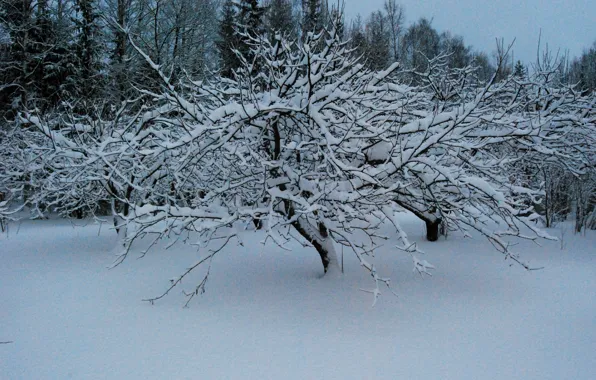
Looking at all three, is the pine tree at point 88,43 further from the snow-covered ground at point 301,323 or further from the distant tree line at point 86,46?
the snow-covered ground at point 301,323

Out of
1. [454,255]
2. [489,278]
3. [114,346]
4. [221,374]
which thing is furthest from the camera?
[454,255]

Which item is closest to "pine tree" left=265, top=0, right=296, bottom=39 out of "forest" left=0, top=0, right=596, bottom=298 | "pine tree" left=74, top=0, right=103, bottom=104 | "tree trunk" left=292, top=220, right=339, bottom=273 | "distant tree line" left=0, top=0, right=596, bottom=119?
"distant tree line" left=0, top=0, right=596, bottom=119

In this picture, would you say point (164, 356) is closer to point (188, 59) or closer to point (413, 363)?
point (413, 363)

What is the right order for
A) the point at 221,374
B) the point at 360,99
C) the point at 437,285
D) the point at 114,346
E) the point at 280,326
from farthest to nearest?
the point at 437,285 → the point at 360,99 → the point at 280,326 → the point at 114,346 → the point at 221,374

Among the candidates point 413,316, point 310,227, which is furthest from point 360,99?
point 413,316

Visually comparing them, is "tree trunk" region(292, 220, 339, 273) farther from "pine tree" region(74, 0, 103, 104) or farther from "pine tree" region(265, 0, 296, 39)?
"pine tree" region(265, 0, 296, 39)

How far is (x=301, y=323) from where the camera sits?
3.82 metres

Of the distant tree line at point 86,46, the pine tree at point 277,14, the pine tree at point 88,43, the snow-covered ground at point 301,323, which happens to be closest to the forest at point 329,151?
the snow-covered ground at point 301,323

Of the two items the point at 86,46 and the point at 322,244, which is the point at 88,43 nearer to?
the point at 86,46

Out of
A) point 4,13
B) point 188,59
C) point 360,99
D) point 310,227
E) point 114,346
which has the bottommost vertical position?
point 114,346

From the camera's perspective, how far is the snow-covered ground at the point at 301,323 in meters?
2.95

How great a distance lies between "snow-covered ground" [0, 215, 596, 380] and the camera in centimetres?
295

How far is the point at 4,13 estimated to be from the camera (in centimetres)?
1579

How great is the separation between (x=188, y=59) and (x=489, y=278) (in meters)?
14.7
